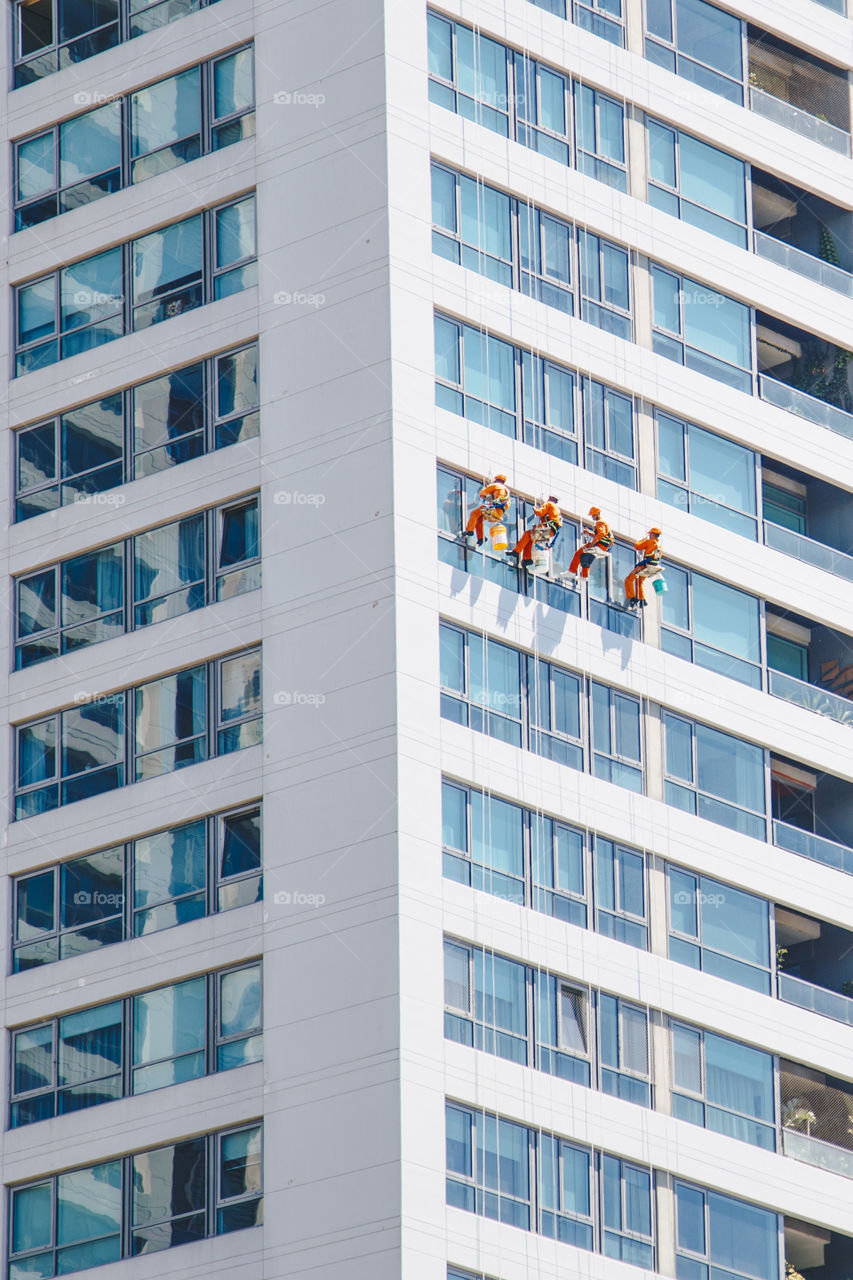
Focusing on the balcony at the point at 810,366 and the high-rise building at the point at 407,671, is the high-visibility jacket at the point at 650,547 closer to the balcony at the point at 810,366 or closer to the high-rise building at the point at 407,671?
the high-rise building at the point at 407,671

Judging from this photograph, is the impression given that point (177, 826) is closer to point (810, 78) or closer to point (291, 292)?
point (291, 292)

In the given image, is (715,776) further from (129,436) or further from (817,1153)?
(129,436)

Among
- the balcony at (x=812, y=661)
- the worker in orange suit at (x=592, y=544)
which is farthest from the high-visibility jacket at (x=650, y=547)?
the balcony at (x=812, y=661)

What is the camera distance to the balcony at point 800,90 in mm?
69125

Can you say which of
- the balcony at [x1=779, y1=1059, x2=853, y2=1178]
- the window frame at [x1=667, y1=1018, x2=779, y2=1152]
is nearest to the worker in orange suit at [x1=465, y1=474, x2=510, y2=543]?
the window frame at [x1=667, y1=1018, x2=779, y2=1152]

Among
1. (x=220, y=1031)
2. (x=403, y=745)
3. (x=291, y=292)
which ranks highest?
(x=291, y=292)

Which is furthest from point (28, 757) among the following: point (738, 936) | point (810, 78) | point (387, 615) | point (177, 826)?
→ point (810, 78)

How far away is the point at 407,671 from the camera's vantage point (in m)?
56.2

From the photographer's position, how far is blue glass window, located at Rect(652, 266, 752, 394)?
64750mm

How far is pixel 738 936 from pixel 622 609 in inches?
258

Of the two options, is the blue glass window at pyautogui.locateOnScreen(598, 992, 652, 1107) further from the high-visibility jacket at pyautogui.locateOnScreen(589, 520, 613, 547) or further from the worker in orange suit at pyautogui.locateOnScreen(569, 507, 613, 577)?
the high-visibility jacket at pyautogui.locateOnScreen(589, 520, 613, 547)

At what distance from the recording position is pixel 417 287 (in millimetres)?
58906

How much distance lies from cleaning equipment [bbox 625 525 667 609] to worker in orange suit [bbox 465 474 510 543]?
3.56 m

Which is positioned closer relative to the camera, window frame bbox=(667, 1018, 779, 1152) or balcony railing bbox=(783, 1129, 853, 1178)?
window frame bbox=(667, 1018, 779, 1152)
